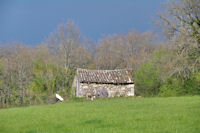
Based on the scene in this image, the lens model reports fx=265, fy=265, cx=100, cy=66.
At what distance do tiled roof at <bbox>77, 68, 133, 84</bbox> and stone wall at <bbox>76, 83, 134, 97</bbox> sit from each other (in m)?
0.60

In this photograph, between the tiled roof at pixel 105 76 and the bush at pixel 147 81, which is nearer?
the tiled roof at pixel 105 76

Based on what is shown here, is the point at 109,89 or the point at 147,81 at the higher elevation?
the point at 147,81

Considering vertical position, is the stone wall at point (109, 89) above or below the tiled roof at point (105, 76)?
below

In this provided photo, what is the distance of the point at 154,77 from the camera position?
38750 mm

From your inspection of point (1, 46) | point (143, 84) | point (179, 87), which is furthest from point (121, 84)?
point (1, 46)

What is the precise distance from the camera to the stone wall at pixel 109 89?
35.0 m

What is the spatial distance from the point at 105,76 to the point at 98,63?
1514 cm

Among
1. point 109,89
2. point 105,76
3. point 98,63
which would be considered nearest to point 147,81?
point 109,89

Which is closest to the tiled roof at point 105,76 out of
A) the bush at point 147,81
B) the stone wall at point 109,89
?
the stone wall at point 109,89

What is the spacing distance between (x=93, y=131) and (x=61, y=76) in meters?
35.2

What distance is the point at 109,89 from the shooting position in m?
36.2

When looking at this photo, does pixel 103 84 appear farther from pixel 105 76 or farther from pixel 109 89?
pixel 105 76

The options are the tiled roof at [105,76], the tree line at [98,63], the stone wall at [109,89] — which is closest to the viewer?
the tree line at [98,63]

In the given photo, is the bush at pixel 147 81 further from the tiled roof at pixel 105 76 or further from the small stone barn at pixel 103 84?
the small stone barn at pixel 103 84
